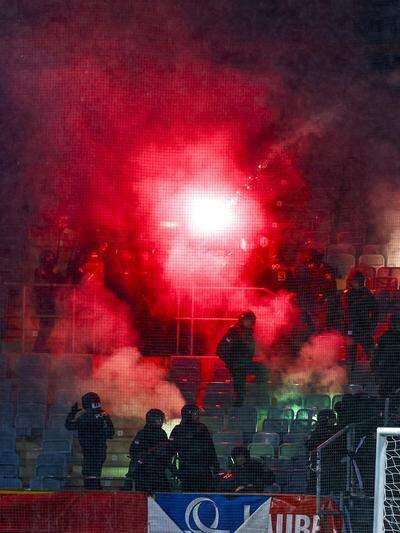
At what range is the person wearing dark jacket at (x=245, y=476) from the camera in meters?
7.92

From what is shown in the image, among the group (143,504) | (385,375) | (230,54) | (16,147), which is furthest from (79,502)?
(230,54)

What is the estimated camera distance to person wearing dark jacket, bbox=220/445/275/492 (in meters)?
7.92

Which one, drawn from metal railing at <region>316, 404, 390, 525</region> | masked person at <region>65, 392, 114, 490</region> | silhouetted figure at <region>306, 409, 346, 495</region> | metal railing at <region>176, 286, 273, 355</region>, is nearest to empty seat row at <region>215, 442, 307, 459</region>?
silhouetted figure at <region>306, 409, 346, 495</region>

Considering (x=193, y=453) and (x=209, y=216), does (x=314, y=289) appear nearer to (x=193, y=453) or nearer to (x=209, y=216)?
(x=209, y=216)

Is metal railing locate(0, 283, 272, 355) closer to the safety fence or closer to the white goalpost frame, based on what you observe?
the safety fence

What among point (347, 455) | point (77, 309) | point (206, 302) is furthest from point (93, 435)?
point (206, 302)

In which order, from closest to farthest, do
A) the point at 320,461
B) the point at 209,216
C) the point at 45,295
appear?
the point at 320,461, the point at 45,295, the point at 209,216

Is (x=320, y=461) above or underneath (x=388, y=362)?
underneath

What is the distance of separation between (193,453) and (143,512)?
687mm

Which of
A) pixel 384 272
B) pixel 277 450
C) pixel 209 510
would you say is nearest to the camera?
pixel 209 510

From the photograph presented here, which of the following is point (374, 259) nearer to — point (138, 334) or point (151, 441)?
point (138, 334)

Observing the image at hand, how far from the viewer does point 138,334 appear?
1048 cm

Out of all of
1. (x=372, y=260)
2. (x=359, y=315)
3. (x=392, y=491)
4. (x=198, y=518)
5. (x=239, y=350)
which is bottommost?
(x=198, y=518)

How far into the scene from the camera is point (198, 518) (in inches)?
299
